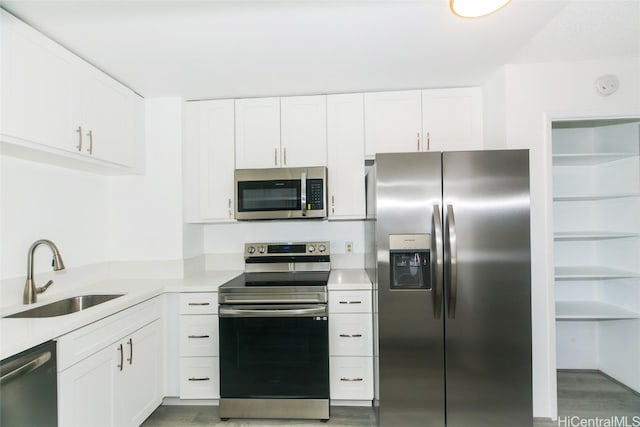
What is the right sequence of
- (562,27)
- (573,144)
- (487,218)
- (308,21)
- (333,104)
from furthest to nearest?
(573,144), (333,104), (487,218), (562,27), (308,21)

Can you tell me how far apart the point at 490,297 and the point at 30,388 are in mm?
2324

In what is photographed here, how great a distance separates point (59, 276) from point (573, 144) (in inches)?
163

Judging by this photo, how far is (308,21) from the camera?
1.63m

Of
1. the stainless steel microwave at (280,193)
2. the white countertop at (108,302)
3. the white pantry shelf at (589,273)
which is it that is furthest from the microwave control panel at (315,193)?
the white pantry shelf at (589,273)

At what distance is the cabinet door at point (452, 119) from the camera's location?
2494 mm

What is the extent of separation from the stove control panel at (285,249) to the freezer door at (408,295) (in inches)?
35.3

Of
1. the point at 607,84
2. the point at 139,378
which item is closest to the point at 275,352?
the point at 139,378

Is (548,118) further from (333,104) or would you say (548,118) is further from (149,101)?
(149,101)

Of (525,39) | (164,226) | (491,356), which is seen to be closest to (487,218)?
(491,356)

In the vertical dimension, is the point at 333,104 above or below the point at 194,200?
above

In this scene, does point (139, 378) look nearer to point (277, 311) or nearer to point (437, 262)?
point (277, 311)

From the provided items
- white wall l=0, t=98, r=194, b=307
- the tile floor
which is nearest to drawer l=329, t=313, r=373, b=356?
the tile floor

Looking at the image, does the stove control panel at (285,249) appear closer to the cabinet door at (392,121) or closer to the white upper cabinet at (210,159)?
the white upper cabinet at (210,159)

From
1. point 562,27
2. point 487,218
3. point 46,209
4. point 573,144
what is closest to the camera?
point 562,27
